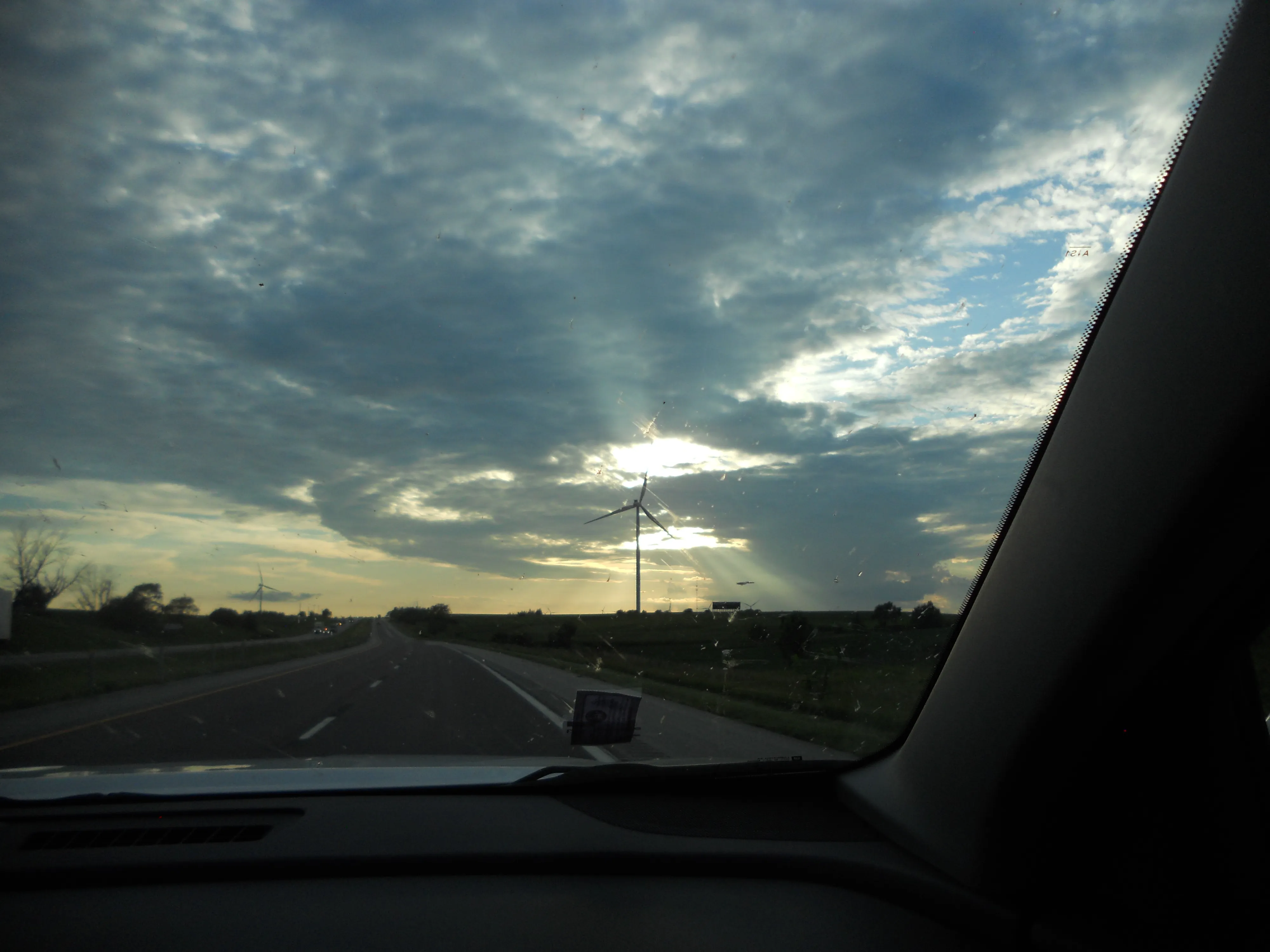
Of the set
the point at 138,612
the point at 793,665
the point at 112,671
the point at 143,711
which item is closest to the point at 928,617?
the point at 793,665

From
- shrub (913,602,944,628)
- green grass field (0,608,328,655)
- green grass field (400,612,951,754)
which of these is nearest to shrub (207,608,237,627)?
green grass field (0,608,328,655)

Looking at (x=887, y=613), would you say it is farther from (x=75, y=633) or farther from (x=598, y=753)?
(x=75, y=633)

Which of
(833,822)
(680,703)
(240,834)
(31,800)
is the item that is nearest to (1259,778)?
(833,822)

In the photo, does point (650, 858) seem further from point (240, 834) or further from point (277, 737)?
point (277, 737)

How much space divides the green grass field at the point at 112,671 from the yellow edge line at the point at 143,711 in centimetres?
122

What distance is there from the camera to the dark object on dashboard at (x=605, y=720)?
441 cm

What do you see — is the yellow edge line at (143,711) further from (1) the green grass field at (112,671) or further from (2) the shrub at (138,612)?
(2) the shrub at (138,612)

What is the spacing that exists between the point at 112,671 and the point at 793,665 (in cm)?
2188

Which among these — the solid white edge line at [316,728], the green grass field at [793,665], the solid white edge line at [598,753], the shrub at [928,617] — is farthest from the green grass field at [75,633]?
the shrub at [928,617]

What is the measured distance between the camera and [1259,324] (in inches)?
72.5

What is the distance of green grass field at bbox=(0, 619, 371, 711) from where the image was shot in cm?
1427

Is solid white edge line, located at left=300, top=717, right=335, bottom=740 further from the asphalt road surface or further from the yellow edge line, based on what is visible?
the yellow edge line

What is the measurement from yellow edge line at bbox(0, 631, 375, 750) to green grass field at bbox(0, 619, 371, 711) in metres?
1.22

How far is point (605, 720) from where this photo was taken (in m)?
4.43
